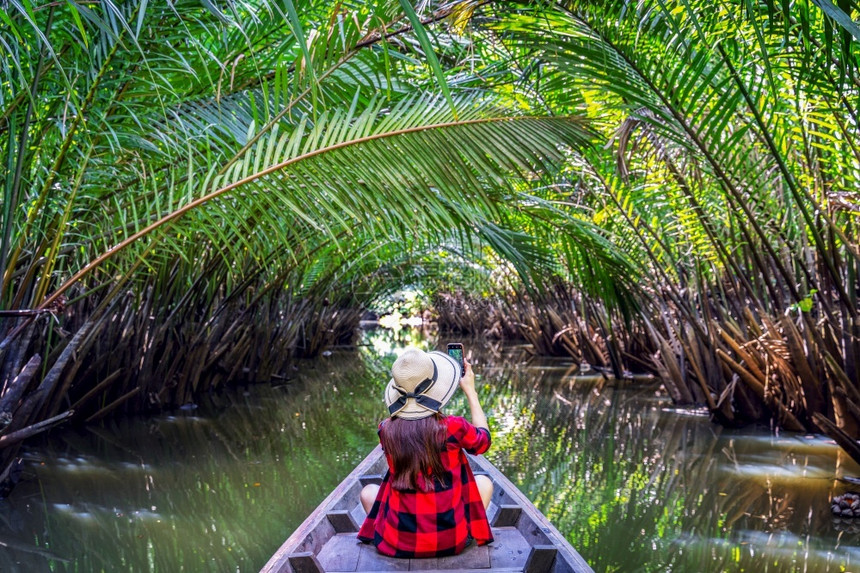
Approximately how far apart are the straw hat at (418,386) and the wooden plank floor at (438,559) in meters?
0.56

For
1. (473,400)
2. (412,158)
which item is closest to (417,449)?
(473,400)

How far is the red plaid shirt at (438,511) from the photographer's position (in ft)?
10.2

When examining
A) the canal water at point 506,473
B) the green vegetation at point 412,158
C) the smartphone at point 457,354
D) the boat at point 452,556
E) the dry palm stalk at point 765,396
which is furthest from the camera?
the dry palm stalk at point 765,396

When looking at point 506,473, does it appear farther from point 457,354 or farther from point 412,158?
point 412,158

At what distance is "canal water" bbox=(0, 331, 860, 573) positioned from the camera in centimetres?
397

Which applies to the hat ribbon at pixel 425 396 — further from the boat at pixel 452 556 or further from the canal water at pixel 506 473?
the canal water at pixel 506 473

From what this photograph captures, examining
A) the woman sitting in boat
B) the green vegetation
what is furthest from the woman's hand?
the green vegetation

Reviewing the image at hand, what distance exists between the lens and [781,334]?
656 cm

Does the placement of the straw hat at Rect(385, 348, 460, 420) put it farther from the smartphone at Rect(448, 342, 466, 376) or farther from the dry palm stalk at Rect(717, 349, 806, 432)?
the dry palm stalk at Rect(717, 349, 806, 432)

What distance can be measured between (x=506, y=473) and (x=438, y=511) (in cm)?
267

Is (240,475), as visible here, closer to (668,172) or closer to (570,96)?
(570,96)

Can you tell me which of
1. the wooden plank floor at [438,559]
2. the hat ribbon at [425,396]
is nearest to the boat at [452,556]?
the wooden plank floor at [438,559]

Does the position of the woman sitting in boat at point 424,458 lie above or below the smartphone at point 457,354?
below

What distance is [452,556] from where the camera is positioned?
3.17 metres
